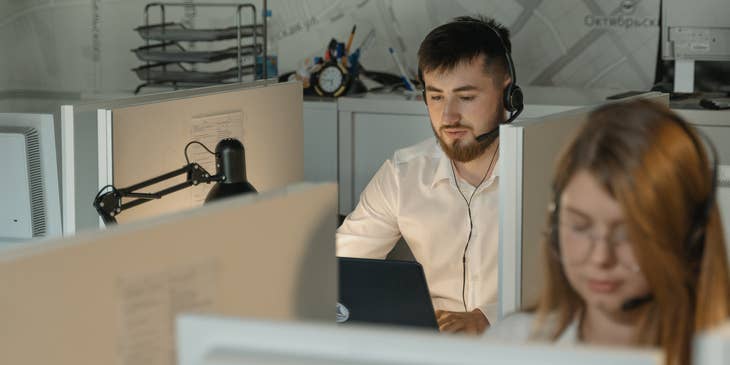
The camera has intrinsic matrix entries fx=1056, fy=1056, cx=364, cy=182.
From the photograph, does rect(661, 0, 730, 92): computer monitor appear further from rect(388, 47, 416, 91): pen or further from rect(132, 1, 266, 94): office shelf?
rect(132, 1, 266, 94): office shelf

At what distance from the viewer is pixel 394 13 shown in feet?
12.8

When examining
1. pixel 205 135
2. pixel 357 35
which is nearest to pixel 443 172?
pixel 205 135

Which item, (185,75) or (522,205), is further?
(185,75)

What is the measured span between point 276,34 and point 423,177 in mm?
1933

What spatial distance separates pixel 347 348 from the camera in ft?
2.33

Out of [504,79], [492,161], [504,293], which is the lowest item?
[504,293]

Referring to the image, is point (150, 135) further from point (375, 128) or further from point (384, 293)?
point (375, 128)

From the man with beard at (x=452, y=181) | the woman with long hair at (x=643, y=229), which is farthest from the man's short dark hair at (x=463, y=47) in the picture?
the woman with long hair at (x=643, y=229)

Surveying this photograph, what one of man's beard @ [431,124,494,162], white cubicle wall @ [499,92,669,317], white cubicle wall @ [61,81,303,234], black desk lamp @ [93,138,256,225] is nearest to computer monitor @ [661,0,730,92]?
man's beard @ [431,124,494,162]

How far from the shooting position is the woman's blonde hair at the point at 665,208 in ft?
3.04

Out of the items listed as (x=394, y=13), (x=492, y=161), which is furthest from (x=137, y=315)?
(x=394, y=13)

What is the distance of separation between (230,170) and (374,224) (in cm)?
78

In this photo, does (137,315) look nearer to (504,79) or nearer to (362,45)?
(504,79)

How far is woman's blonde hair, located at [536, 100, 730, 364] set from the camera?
36.5 inches
